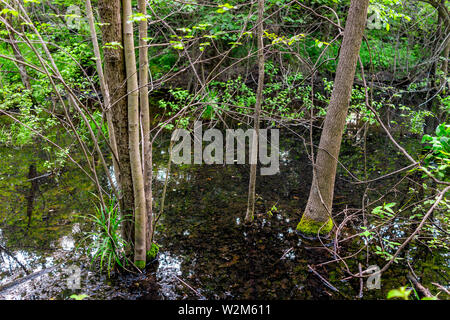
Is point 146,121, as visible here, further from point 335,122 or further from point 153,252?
point 335,122

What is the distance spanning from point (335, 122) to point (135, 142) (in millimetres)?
2643

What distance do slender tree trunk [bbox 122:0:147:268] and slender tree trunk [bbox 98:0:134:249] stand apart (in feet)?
0.31

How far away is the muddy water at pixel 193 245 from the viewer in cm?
319

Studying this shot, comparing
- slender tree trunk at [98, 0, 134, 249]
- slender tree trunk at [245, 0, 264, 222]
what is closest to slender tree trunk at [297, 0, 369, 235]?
slender tree trunk at [245, 0, 264, 222]

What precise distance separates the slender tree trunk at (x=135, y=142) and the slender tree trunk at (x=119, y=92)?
0.09 metres

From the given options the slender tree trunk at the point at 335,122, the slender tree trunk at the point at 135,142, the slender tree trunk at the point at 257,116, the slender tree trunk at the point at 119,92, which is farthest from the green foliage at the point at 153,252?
the slender tree trunk at the point at 335,122

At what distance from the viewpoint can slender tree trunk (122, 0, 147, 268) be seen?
9.41 ft

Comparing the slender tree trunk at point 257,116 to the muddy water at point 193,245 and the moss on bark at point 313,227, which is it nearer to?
the muddy water at point 193,245

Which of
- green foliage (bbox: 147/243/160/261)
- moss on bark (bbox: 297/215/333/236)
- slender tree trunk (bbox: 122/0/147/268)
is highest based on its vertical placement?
slender tree trunk (bbox: 122/0/147/268)

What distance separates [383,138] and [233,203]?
6.73m

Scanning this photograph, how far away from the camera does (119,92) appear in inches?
119

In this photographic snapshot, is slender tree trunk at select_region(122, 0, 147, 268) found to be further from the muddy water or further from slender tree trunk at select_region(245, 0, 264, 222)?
slender tree trunk at select_region(245, 0, 264, 222)
